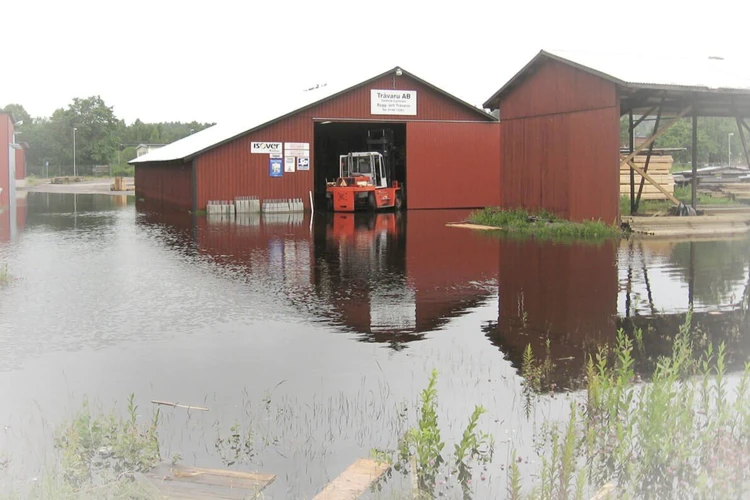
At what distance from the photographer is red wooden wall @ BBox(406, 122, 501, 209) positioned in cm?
3384

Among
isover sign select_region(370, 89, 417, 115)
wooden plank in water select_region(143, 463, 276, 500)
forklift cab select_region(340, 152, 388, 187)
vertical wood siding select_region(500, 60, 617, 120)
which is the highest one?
isover sign select_region(370, 89, 417, 115)

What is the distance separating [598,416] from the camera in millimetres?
6168

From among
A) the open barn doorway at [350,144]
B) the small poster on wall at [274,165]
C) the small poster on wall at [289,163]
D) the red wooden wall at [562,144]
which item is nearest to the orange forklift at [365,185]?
the open barn doorway at [350,144]

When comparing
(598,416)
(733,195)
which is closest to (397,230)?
(733,195)

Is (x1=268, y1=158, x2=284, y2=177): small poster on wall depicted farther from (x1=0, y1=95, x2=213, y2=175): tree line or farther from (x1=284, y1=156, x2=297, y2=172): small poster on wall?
(x1=0, y1=95, x2=213, y2=175): tree line

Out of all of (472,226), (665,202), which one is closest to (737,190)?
(665,202)

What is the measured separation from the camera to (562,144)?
22.1 metres

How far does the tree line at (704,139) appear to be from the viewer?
6184cm

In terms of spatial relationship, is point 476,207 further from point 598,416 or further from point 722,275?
point 598,416

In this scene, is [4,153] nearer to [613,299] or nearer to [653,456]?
[613,299]

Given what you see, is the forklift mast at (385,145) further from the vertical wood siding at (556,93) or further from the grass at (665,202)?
the vertical wood siding at (556,93)

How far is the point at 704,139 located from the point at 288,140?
136 feet

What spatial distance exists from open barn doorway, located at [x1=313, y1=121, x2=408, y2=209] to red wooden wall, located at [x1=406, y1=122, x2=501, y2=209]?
190 centimetres

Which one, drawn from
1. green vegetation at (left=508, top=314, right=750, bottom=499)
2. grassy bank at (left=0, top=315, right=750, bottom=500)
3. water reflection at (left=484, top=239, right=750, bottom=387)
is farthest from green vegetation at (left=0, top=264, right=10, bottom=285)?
green vegetation at (left=508, top=314, right=750, bottom=499)
